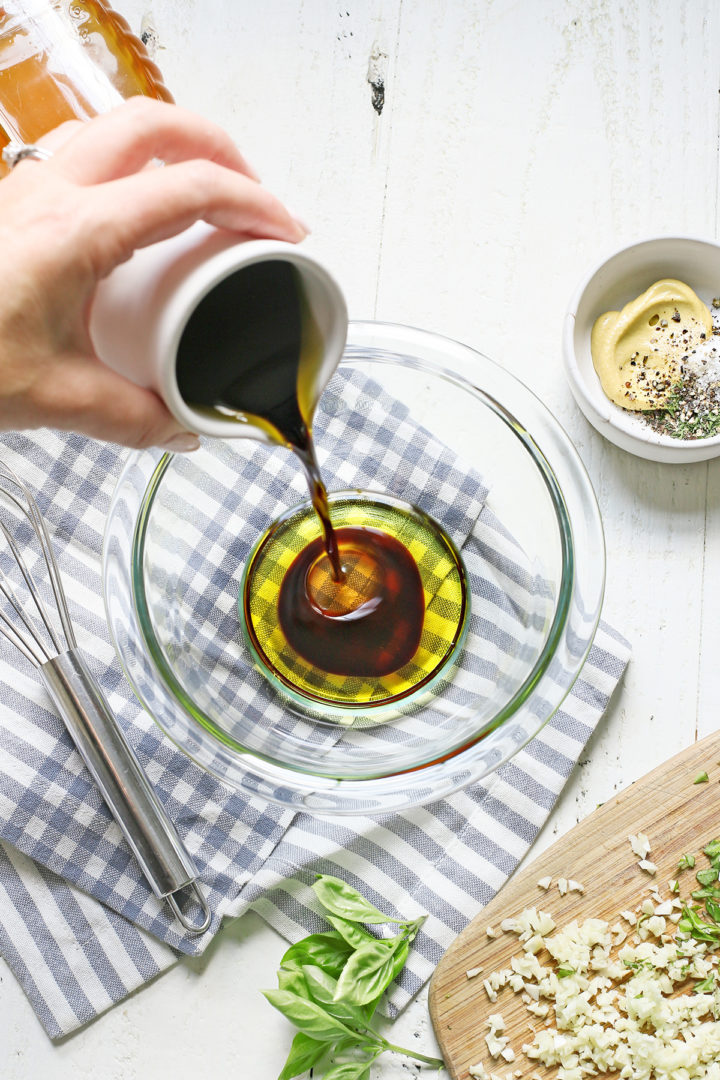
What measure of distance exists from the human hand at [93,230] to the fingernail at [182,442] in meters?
0.02

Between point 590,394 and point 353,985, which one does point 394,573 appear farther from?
point 353,985

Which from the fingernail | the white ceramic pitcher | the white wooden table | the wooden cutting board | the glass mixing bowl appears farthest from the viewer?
the white wooden table

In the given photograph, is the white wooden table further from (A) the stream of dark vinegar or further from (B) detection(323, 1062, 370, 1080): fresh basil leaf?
(B) detection(323, 1062, 370, 1080): fresh basil leaf

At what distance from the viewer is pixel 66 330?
0.67 m

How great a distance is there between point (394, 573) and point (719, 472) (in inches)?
18.6

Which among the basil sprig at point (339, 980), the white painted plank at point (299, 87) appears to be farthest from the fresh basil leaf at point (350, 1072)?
the white painted plank at point (299, 87)

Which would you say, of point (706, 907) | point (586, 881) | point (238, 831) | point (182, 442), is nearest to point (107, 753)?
point (238, 831)

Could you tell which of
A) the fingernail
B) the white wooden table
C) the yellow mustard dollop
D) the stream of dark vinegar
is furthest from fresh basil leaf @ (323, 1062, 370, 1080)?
the yellow mustard dollop

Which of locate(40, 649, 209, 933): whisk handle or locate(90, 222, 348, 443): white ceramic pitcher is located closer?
locate(90, 222, 348, 443): white ceramic pitcher

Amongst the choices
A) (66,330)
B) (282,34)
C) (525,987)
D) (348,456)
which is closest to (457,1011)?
(525,987)

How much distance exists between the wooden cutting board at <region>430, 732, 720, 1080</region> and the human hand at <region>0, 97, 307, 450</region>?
0.74 m

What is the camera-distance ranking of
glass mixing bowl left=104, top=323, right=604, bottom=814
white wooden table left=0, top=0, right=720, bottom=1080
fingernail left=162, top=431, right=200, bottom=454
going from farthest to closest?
white wooden table left=0, top=0, right=720, bottom=1080 → glass mixing bowl left=104, top=323, right=604, bottom=814 → fingernail left=162, top=431, right=200, bottom=454

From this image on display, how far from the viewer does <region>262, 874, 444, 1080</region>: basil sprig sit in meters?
1.04

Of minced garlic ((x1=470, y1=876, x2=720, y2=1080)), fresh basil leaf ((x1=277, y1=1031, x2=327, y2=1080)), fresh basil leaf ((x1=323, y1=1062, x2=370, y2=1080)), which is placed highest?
fresh basil leaf ((x1=277, y1=1031, x2=327, y2=1080))
